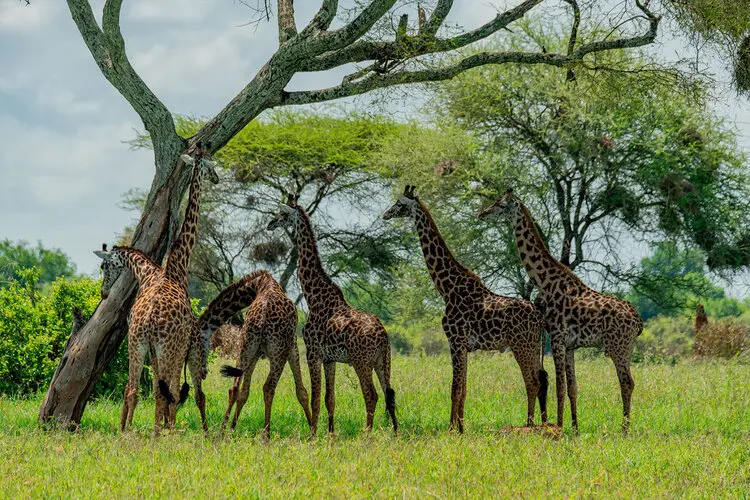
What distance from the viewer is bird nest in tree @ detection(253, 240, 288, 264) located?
30406mm

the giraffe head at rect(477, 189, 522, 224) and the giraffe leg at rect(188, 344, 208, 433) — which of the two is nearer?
the giraffe leg at rect(188, 344, 208, 433)

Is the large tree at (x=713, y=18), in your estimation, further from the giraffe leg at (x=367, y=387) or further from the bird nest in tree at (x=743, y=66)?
the giraffe leg at (x=367, y=387)

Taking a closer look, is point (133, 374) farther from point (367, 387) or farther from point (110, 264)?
point (367, 387)

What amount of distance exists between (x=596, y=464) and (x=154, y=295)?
4768 mm

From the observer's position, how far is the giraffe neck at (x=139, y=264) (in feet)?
32.6

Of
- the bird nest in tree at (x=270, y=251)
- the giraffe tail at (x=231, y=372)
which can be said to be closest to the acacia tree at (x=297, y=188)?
the bird nest in tree at (x=270, y=251)

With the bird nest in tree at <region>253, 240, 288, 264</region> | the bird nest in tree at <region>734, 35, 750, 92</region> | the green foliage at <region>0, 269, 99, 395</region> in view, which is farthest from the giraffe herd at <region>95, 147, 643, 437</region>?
the bird nest in tree at <region>253, 240, 288, 264</region>

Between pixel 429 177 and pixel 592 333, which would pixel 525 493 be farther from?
pixel 429 177

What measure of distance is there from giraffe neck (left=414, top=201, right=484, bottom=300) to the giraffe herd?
0.01 metres

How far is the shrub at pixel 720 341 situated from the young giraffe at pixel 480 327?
14229 millimetres

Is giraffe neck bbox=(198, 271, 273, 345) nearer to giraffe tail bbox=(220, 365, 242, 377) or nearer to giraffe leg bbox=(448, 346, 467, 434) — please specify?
giraffe tail bbox=(220, 365, 242, 377)

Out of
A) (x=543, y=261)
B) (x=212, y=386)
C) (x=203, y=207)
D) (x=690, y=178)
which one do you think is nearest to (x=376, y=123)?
(x=203, y=207)

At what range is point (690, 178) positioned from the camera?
965 inches

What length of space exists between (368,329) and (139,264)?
9.77ft
